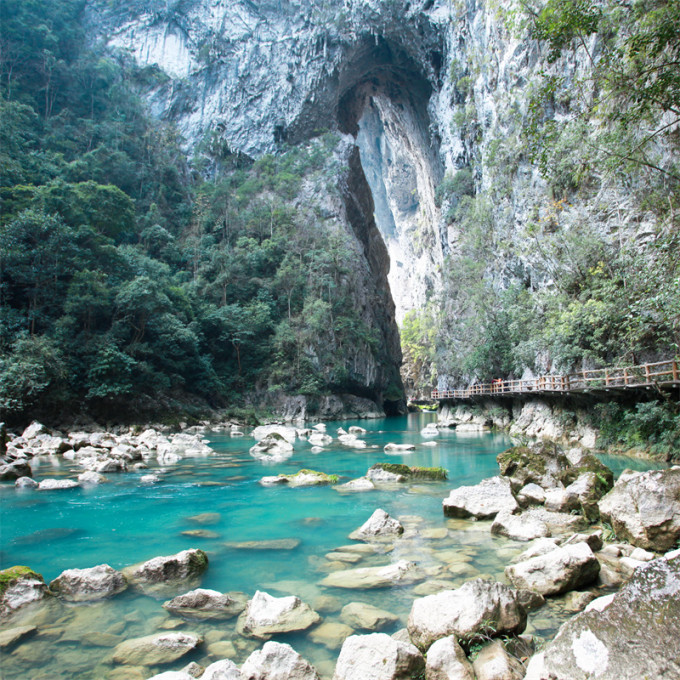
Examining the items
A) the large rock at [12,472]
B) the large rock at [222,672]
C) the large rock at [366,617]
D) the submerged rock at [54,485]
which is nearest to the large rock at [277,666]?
the large rock at [222,672]

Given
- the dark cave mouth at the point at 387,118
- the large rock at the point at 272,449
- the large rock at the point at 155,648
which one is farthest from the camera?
the dark cave mouth at the point at 387,118

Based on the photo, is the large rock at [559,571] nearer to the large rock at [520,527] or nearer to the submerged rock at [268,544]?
the large rock at [520,527]

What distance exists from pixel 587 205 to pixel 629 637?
20.7 metres

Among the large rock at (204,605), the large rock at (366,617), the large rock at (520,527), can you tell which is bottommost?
the large rock at (520,527)

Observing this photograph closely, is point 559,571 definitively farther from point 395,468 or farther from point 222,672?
point 395,468

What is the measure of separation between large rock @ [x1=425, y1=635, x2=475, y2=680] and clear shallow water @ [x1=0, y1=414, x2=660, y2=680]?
0.78m

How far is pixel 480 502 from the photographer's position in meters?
7.18

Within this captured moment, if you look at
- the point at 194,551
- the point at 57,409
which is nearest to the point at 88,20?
the point at 57,409

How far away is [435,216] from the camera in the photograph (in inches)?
1969

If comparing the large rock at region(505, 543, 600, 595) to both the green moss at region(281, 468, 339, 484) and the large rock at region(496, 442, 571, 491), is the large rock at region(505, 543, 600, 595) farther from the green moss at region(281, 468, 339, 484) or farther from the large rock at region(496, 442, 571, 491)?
the green moss at region(281, 468, 339, 484)

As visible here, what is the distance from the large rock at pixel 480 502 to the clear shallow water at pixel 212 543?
0.27m

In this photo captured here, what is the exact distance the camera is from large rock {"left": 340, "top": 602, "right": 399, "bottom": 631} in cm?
380

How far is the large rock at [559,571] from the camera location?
4172 mm

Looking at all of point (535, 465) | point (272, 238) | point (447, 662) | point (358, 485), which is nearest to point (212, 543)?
point (358, 485)
